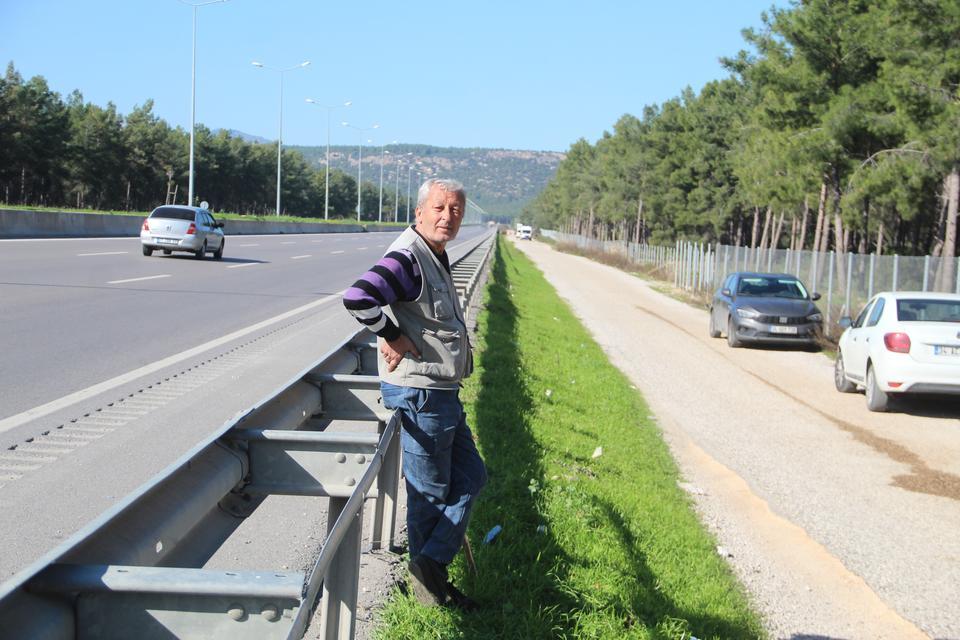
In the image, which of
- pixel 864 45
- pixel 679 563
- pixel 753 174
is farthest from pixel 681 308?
pixel 679 563

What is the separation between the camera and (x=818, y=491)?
8.78 meters

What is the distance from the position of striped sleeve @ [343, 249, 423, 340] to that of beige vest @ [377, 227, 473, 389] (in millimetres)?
58

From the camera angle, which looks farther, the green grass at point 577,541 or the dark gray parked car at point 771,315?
the dark gray parked car at point 771,315

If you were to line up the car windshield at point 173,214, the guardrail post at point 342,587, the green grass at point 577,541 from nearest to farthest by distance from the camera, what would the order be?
the guardrail post at point 342,587 < the green grass at point 577,541 < the car windshield at point 173,214

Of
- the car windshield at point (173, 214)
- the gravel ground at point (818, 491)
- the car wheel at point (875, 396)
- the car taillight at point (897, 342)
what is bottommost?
the gravel ground at point (818, 491)

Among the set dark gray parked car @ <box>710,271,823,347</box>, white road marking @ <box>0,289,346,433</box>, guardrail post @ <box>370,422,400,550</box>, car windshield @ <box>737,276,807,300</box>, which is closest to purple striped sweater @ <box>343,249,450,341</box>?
guardrail post @ <box>370,422,400,550</box>

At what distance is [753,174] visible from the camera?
34312mm

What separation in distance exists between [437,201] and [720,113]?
172ft

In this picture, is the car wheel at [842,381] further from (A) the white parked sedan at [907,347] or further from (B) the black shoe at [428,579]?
(B) the black shoe at [428,579]

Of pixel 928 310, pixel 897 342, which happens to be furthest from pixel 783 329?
pixel 897 342

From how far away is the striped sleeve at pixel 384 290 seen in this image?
3900mm

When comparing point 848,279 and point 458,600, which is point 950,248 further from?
point 458,600

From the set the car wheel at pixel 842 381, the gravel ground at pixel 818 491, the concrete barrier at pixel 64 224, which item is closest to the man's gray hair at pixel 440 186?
→ the gravel ground at pixel 818 491

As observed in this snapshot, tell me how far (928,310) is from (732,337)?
7.60 metres
